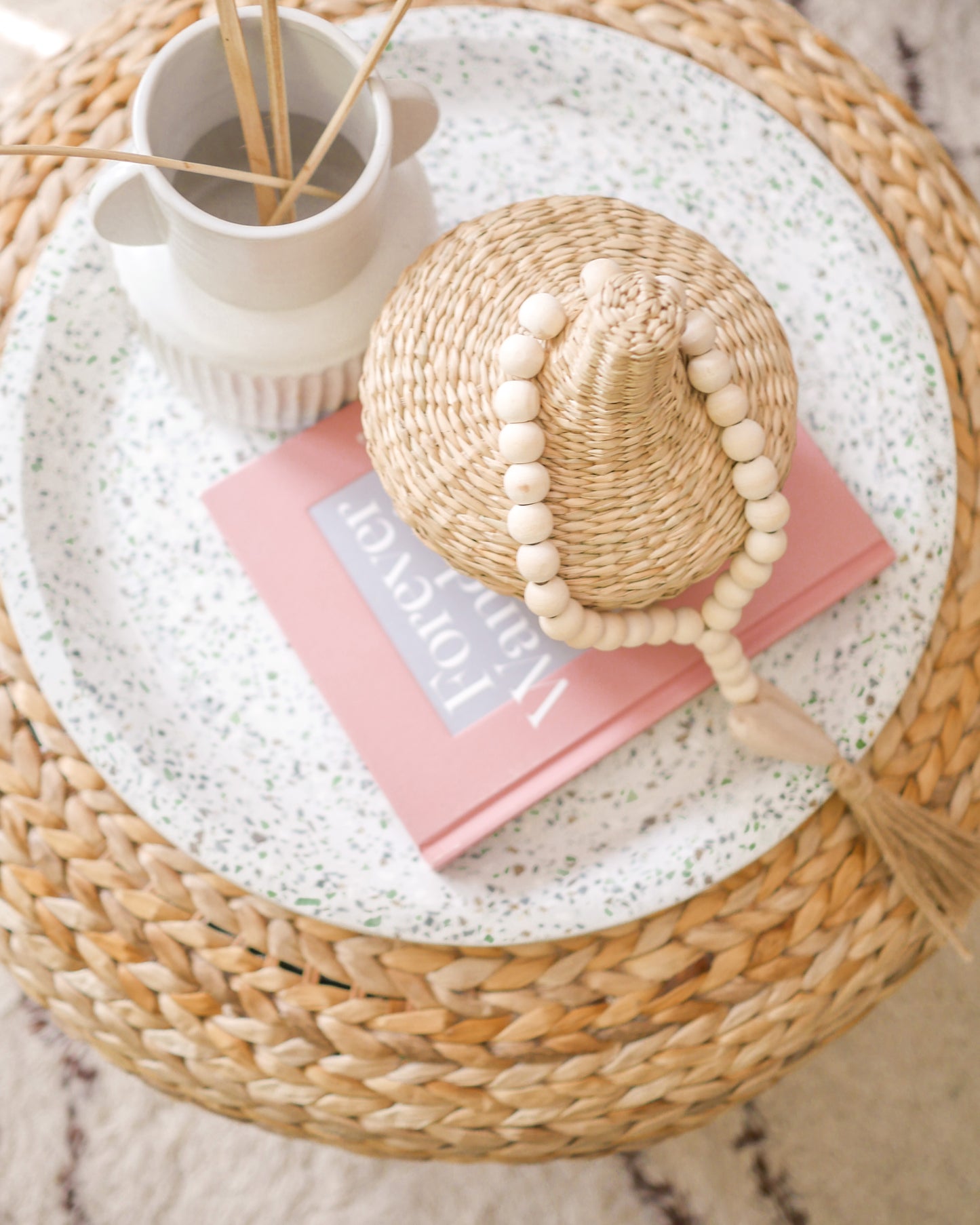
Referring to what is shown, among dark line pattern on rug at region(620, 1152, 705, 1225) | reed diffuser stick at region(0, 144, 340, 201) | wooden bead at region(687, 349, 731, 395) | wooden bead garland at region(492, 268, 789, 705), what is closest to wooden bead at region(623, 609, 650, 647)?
wooden bead garland at region(492, 268, 789, 705)

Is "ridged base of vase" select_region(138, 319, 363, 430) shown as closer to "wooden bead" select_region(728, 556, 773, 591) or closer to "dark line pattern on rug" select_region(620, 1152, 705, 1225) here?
"wooden bead" select_region(728, 556, 773, 591)

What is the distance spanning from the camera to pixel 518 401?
0.37m

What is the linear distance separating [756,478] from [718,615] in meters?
0.08

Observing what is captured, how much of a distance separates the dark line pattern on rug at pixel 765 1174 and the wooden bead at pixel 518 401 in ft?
2.23

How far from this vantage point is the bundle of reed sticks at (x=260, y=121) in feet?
1.18

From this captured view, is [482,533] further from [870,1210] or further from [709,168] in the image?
[870,1210]

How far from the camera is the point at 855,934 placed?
Answer: 520 millimetres

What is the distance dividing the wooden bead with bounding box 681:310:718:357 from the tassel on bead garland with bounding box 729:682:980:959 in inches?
7.0

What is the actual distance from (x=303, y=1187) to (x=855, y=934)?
531 millimetres

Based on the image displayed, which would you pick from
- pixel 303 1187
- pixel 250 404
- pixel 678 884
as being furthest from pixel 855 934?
pixel 303 1187

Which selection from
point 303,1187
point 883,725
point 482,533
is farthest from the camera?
point 303,1187

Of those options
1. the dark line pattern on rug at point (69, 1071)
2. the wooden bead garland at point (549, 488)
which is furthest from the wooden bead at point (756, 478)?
the dark line pattern on rug at point (69, 1071)

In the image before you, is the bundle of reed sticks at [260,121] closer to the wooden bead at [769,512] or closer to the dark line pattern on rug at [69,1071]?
the wooden bead at [769,512]

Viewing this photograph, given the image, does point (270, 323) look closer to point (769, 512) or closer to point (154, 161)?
point (154, 161)
